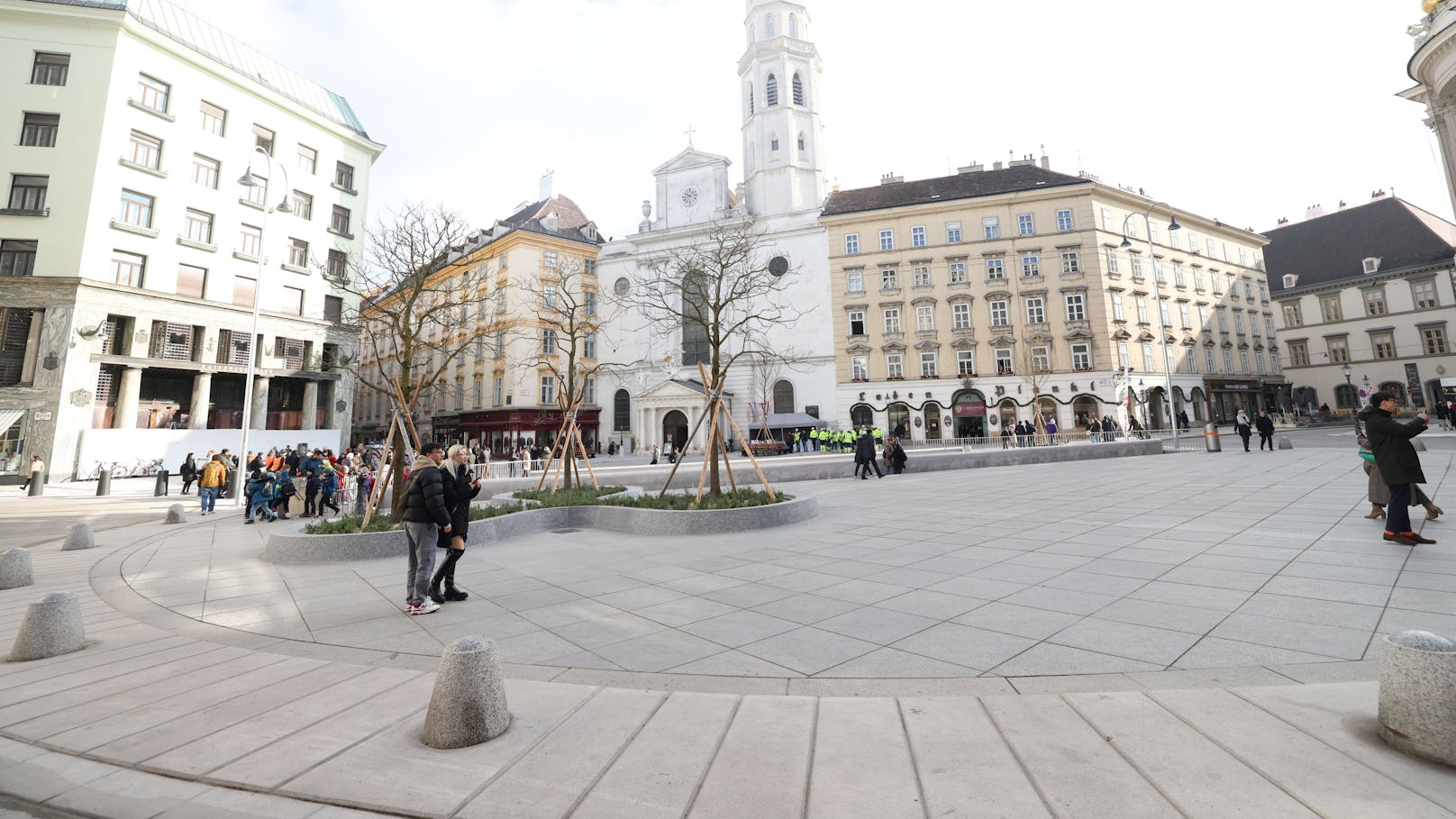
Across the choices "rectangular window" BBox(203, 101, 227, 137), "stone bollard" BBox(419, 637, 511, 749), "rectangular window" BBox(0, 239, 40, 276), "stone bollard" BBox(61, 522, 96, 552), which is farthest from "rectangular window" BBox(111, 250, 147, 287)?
"stone bollard" BBox(419, 637, 511, 749)

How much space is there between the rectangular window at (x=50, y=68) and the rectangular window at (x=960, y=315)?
5099 centimetres

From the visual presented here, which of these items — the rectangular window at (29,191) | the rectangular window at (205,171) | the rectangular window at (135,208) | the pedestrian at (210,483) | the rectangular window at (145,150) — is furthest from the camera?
the rectangular window at (205,171)

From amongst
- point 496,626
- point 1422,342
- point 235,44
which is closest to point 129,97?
point 235,44

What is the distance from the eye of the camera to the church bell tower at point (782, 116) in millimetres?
47188

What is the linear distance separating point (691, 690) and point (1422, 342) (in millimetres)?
71764

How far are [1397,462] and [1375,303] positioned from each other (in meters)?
64.6

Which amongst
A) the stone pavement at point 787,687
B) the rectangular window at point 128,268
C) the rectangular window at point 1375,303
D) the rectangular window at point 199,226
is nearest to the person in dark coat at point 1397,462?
the stone pavement at point 787,687

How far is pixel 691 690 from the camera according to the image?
11.8 ft

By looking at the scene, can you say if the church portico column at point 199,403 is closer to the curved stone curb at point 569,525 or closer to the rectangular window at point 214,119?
the rectangular window at point 214,119

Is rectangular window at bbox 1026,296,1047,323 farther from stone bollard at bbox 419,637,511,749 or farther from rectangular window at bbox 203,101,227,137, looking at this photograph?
rectangular window at bbox 203,101,227,137

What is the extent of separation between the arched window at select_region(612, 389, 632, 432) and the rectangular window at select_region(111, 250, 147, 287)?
28523 mm

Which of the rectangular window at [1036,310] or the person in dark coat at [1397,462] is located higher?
the rectangular window at [1036,310]

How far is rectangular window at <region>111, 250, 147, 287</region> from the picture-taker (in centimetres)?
2638

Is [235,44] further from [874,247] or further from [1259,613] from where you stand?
[1259,613]
